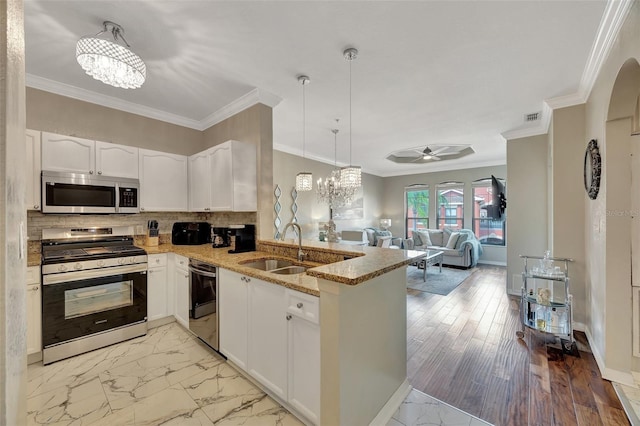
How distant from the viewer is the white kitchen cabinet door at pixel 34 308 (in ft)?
7.41

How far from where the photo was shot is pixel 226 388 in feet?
6.66

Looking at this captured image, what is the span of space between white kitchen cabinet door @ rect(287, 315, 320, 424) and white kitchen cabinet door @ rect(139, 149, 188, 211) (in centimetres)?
264

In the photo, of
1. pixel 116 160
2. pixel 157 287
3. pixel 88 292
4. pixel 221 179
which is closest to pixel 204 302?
pixel 157 287

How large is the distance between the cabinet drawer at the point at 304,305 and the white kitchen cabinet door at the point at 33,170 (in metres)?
2.74

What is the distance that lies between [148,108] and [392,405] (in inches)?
163

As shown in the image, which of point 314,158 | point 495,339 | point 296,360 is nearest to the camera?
point 296,360

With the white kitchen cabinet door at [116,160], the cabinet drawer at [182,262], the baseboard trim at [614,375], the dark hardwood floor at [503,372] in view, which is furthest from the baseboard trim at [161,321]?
the baseboard trim at [614,375]

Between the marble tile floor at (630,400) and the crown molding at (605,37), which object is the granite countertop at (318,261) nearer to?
the marble tile floor at (630,400)

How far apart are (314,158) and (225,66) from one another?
13.2 feet

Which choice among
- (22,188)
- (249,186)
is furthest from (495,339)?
(22,188)

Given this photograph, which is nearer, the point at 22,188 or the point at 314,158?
the point at 22,188

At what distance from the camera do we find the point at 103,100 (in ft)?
10.2

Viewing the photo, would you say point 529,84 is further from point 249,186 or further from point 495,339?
point 249,186

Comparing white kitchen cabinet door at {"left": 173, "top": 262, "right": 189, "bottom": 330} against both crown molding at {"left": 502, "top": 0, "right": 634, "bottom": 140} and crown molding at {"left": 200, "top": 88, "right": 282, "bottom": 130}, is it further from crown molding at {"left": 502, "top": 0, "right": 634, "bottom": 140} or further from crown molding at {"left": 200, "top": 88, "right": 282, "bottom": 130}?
crown molding at {"left": 502, "top": 0, "right": 634, "bottom": 140}
